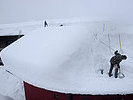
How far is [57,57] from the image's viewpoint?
10.4 ft

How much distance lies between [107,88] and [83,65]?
86 centimetres

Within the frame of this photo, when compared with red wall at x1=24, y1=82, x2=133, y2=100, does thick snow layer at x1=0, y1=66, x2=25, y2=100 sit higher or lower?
lower

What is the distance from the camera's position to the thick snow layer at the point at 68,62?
2773 millimetres

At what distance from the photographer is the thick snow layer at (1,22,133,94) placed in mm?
2773

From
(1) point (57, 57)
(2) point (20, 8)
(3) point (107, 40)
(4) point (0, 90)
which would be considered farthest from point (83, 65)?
(2) point (20, 8)

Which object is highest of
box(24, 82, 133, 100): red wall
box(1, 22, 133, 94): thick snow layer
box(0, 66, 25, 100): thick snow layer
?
box(1, 22, 133, 94): thick snow layer

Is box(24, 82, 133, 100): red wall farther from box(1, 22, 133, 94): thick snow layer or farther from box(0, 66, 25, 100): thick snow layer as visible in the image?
box(0, 66, 25, 100): thick snow layer

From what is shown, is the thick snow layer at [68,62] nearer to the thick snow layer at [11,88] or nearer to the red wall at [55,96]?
the red wall at [55,96]

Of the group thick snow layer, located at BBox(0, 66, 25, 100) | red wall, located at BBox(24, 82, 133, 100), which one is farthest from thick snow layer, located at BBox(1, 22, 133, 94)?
thick snow layer, located at BBox(0, 66, 25, 100)

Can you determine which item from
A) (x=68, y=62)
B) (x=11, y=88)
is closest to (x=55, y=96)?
(x=68, y=62)

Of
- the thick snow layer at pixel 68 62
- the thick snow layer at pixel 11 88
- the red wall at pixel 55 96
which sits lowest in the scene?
the thick snow layer at pixel 11 88

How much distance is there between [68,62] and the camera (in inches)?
124

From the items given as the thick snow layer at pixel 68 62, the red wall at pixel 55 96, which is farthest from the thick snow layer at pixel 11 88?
the thick snow layer at pixel 68 62

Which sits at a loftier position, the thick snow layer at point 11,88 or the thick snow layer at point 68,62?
the thick snow layer at point 68,62
